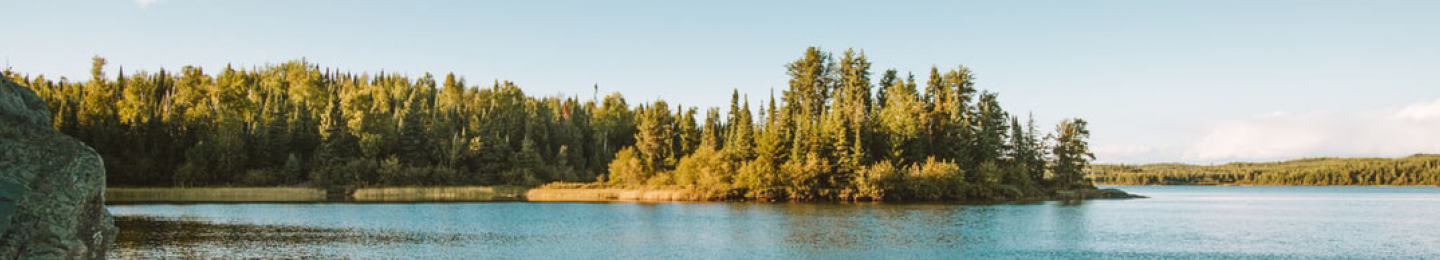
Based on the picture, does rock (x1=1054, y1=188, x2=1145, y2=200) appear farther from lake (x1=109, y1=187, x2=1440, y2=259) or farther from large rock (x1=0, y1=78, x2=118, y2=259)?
large rock (x1=0, y1=78, x2=118, y2=259)

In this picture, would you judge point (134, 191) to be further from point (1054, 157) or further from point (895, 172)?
point (1054, 157)

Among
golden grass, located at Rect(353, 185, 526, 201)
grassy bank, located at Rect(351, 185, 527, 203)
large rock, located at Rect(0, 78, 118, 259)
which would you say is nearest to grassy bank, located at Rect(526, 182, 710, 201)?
grassy bank, located at Rect(351, 185, 527, 203)

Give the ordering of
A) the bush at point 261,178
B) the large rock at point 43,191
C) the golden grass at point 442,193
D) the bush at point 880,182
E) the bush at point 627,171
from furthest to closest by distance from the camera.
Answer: the bush at point 261,178 → the bush at point 627,171 → the golden grass at point 442,193 → the bush at point 880,182 → the large rock at point 43,191

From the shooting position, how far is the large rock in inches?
502

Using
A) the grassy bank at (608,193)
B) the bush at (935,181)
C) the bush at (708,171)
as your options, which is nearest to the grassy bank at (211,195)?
the grassy bank at (608,193)

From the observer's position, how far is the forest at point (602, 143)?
92000mm

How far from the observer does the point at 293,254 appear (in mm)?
34344

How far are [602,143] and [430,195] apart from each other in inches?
1973

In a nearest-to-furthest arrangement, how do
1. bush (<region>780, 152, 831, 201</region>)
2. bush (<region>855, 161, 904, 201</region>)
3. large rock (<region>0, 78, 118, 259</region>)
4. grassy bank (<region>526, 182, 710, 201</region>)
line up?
large rock (<region>0, 78, 118, 259</region>) → bush (<region>855, 161, 904, 201</region>) → bush (<region>780, 152, 831, 201</region>) → grassy bank (<region>526, 182, 710, 201</region>)

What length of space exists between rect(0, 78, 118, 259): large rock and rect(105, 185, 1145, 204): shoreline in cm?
7546

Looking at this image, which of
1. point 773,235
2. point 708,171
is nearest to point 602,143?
point 708,171

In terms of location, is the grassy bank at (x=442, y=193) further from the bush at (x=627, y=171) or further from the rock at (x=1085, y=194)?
the rock at (x=1085, y=194)

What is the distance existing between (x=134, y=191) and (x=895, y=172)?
256 ft

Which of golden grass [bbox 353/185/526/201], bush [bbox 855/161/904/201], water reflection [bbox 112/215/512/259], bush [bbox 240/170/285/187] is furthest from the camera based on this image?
bush [bbox 240/170/285/187]
